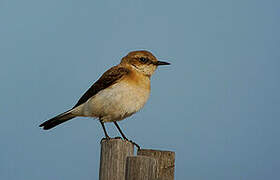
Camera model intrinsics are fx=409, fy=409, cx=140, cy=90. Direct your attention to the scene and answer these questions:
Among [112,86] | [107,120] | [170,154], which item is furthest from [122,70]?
[170,154]

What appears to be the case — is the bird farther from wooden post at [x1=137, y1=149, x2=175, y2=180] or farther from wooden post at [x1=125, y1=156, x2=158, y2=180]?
wooden post at [x1=125, y1=156, x2=158, y2=180]

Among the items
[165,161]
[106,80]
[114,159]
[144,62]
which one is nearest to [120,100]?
[106,80]

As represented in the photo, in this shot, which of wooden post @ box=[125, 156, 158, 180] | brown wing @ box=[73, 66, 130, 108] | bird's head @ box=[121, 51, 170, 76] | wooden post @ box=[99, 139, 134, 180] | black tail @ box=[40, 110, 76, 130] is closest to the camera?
wooden post @ box=[125, 156, 158, 180]

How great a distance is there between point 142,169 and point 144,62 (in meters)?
3.14

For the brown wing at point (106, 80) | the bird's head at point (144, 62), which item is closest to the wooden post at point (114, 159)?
the brown wing at point (106, 80)

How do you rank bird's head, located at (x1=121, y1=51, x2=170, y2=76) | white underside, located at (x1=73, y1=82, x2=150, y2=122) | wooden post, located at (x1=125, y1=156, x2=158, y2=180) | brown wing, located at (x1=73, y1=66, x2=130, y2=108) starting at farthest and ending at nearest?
bird's head, located at (x1=121, y1=51, x2=170, y2=76) → brown wing, located at (x1=73, y1=66, x2=130, y2=108) → white underside, located at (x1=73, y1=82, x2=150, y2=122) → wooden post, located at (x1=125, y1=156, x2=158, y2=180)

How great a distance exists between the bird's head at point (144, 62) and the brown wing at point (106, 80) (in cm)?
29

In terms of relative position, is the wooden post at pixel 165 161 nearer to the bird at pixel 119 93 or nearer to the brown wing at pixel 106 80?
the bird at pixel 119 93

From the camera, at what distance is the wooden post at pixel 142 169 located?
356cm

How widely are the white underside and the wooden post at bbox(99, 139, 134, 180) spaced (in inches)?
67.4

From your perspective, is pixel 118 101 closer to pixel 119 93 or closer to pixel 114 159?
pixel 119 93

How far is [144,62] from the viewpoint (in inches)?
255

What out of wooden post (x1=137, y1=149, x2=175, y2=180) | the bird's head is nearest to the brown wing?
the bird's head

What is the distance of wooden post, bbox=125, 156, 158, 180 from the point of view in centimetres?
356
